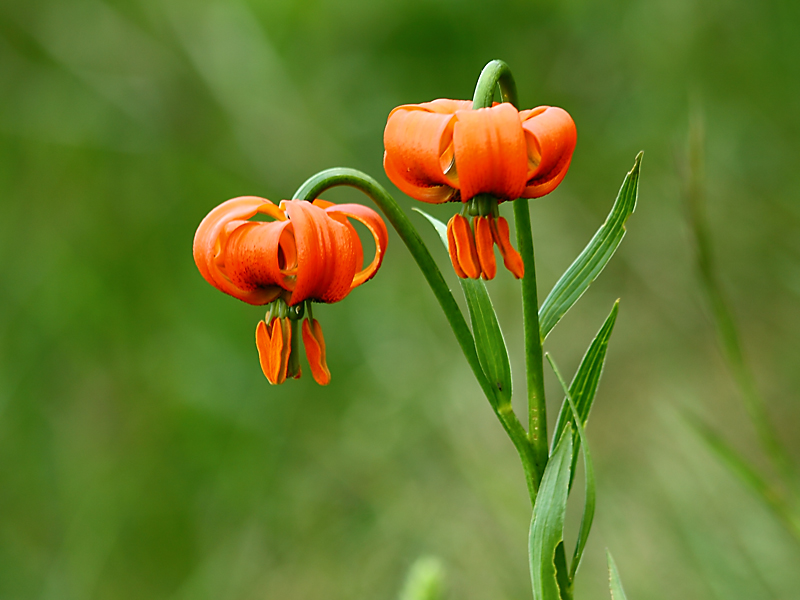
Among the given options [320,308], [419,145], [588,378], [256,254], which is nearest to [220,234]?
[256,254]

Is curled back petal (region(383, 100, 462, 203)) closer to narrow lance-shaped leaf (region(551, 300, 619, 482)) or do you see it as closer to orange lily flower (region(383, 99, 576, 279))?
orange lily flower (region(383, 99, 576, 279))

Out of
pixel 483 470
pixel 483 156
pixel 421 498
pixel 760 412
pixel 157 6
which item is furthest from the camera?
pixel 157 6

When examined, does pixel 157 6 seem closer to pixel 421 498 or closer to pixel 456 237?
pixel 421 498

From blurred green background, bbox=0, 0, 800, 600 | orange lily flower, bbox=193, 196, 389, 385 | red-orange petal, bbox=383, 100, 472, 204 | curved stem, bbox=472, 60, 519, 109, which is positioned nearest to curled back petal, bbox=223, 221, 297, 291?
orange lily flower, bbox=193, 196, 389, 385

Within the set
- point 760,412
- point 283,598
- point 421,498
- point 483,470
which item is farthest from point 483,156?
point 283,598

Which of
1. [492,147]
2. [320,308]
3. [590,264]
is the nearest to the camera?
[492,147]

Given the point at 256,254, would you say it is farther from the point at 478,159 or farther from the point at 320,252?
the point at 478,159
